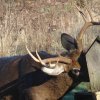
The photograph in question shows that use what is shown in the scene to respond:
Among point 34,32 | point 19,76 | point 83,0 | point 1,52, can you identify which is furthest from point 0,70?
point 83,0

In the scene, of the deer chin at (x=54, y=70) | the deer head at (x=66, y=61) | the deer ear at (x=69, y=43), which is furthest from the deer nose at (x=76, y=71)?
the deer ear at (x=69, y=43)

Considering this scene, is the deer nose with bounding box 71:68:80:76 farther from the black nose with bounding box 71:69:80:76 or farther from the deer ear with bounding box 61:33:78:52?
the deer ear with bounding box 61:33:78:52

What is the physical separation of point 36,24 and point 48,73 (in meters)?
7.92

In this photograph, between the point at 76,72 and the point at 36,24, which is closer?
the point at 76,72

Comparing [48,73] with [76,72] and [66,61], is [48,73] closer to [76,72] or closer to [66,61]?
[66,61]

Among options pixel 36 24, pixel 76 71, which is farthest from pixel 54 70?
pixel 36 24

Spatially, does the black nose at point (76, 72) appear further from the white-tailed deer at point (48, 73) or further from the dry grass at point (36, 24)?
the dry grass at point (36, 24)

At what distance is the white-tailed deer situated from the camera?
22.1 ft

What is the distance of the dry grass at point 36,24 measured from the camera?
1322cm

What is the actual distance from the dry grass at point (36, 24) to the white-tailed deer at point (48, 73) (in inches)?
205

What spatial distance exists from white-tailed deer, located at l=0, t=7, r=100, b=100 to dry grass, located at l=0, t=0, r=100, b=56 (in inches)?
205

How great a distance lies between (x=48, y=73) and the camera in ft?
21.8

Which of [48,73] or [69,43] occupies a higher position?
[69,43]

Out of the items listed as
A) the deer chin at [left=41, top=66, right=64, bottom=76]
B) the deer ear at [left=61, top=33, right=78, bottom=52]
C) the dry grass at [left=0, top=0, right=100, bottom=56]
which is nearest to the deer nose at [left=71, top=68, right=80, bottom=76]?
the deer chin at [left=41, top=66, right=64, bottom=76]
